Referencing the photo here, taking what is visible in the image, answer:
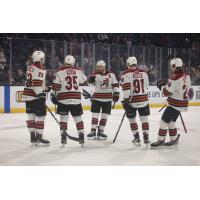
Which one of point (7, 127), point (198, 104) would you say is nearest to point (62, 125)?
point (7, 127)

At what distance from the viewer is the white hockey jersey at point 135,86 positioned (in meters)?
4.25

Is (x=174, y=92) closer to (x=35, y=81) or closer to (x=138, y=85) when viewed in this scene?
(x=138, y=85)

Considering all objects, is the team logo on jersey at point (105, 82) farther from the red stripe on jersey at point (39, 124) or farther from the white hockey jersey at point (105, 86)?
the red stripe on jersey at point (39, 124)

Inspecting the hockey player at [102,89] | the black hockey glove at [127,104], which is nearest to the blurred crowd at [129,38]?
the hockey player at [102,89]

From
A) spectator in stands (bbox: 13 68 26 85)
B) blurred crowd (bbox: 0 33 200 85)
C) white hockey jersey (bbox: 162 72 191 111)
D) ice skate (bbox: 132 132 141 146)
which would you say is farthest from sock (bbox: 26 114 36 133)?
spectator in stands (bbox: 13 68 26 85)

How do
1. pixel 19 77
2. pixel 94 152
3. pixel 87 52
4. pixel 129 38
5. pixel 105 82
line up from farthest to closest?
pixel 19 77 < pixel 87 52 < pixel 129 38 < pixel 105 82 < pixel 94 152

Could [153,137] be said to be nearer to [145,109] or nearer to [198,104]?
[145,109]

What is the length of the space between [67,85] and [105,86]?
75 centimetres

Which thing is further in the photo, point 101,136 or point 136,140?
point 101,136

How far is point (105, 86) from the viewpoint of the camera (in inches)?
191

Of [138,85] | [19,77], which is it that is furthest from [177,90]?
[19,77]

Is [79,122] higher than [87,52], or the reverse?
[87,52]

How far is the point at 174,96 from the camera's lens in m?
4.18

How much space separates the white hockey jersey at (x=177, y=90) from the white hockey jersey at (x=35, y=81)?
1225mm
